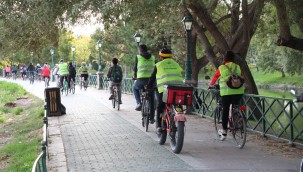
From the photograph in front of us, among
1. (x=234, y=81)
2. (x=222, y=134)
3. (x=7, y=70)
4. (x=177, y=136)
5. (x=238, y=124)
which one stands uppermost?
(x=7, y=70)

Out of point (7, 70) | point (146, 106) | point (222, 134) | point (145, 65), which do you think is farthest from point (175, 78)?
point (7, 70)

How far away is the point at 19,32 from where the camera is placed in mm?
13125

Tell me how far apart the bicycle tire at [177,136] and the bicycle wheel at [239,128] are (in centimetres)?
142

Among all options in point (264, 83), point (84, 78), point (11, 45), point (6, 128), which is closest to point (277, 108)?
point (11, 45)

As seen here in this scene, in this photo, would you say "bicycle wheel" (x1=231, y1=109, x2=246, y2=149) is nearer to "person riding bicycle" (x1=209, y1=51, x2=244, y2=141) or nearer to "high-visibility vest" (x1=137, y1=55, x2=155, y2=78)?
"person riding bicycle" (x1=209, y1=51, x2=244, y2=141)

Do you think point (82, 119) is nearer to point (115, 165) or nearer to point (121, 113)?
point (121, 113)

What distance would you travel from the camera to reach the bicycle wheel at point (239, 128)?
28.4ft

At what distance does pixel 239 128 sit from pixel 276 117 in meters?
1.42

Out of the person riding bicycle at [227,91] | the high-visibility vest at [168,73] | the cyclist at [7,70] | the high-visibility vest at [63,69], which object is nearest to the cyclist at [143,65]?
the high-visibility vest at [168,73]

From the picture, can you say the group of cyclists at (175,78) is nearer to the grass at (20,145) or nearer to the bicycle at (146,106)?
the bicycle at (146,106)

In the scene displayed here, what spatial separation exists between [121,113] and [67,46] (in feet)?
162

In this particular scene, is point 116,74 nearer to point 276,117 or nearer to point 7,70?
point 276,117

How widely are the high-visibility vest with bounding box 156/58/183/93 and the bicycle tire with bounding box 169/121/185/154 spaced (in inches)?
35.8

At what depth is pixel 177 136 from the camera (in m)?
7.92
